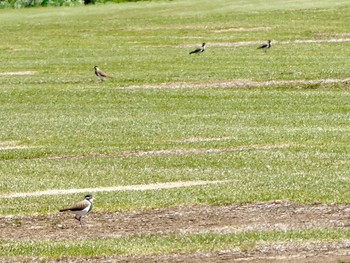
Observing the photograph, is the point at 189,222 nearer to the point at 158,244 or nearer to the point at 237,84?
the point at 158,244

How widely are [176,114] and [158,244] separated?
812 inches

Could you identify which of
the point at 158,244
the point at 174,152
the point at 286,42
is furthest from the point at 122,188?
the point at 286,42

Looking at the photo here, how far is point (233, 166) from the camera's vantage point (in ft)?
91.7

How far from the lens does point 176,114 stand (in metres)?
39.2

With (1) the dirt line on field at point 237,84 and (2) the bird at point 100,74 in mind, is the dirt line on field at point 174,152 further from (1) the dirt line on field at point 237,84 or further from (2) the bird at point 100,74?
(2) the bird at point 100,74

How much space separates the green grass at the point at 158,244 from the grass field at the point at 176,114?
37 millimetres

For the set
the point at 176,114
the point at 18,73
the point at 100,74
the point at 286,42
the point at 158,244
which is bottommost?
the point at 286,42

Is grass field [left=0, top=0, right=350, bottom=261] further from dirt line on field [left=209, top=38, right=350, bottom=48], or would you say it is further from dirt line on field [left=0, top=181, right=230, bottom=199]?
dirt line on field [left=0, top=181, right=230, bottom=199]

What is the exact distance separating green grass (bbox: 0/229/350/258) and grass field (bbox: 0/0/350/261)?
37mm

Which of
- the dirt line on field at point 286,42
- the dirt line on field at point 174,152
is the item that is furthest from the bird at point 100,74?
the dirt line on field at point 174,152

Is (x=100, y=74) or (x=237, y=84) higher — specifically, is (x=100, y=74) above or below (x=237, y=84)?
above

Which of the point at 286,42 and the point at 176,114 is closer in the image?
the point at 176,114

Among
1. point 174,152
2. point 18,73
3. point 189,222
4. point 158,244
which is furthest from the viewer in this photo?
point 18,73

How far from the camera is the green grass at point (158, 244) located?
18.2 metres
